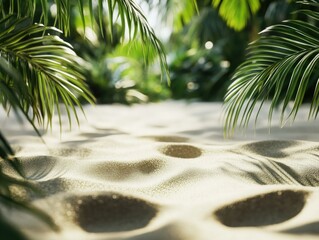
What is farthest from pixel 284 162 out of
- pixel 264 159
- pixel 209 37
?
pixel 209 37

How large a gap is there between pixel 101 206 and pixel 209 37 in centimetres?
484

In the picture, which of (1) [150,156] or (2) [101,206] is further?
(1) [150,156]

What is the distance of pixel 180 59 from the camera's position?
6605 millimetres

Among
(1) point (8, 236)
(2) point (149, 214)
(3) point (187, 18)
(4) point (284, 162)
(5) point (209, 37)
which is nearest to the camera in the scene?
(1) point (8, 236)

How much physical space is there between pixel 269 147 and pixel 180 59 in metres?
4.97

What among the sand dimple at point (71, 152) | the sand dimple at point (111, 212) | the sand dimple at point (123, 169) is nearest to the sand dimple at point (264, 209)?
the sand dimple at point (111, 212)

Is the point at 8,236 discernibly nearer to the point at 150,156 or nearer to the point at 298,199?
the point at 298,199

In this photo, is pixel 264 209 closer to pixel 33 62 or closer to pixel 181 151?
pixel 181 151

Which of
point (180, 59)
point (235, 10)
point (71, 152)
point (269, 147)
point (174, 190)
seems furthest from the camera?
point (180, 59)

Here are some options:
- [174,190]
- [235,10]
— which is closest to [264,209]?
[174,190]

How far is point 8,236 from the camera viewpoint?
606 mm

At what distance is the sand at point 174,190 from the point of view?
0.90m

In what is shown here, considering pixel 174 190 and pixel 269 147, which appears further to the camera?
pixel 269 147

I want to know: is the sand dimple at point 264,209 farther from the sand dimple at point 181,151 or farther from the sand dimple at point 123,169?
the sand dimple at point 181,151
